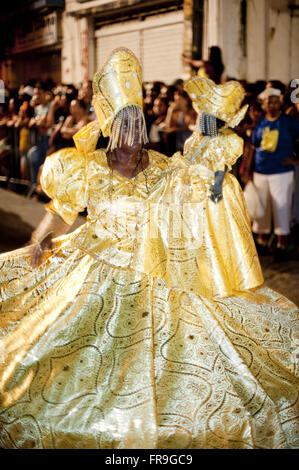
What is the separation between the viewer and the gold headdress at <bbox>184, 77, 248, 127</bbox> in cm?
253

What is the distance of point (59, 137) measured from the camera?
23.4 feet

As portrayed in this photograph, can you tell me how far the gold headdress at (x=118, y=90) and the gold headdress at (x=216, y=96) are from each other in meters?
0.27

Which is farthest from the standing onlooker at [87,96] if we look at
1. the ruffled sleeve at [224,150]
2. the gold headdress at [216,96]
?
the ruffled sleeve at [224,150]

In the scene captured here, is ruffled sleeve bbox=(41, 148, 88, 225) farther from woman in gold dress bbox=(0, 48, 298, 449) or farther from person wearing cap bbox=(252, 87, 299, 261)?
person wearing cap bbox=(252, 87, 299, 261)

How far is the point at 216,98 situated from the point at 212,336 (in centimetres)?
114

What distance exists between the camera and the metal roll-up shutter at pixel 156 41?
9.30 meters

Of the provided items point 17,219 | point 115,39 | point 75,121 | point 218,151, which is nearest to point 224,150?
point 218,151

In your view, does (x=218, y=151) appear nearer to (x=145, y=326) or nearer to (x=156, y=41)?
(x=145, y=326)

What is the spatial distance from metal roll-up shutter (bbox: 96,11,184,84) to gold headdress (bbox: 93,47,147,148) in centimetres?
709

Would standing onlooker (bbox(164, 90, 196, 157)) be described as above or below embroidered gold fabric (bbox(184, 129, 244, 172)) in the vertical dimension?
above

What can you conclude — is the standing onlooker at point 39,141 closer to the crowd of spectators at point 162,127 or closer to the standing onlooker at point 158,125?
the crowd of spectators at point 162,127

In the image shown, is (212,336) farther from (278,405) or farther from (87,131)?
(87,131)

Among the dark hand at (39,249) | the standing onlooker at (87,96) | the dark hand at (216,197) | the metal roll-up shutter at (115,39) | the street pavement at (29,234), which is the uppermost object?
the metal roll-up shutter at (115,39)

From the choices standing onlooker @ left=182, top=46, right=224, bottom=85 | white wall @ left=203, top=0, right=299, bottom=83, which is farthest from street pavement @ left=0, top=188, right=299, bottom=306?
white wall @ left=203, top=0, right=299, bottom=83
